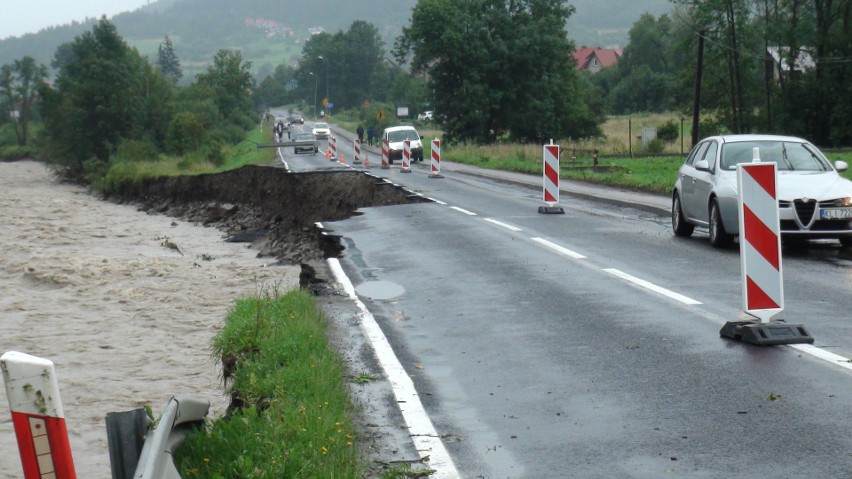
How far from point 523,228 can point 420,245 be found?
2.70 metres

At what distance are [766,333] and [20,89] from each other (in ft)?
553

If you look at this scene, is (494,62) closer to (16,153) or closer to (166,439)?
(166,439)

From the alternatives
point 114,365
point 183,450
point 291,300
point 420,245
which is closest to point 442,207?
point 420,245

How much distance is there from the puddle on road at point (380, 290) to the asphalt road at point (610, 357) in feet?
0.15

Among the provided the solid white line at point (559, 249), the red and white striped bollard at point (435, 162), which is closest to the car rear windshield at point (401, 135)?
the red and white striped bollard at point (435, 162)

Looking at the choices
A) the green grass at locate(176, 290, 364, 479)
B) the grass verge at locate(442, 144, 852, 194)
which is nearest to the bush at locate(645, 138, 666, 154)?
the grass verge at locate(442, 144, 852, 194)

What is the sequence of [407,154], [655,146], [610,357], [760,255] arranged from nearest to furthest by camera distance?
[610,357] → [760,255] → [407,154] → [655,146]

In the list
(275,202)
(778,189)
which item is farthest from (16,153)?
(778,189)

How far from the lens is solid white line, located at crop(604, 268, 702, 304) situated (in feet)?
35.5

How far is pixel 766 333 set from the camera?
858 centimetres

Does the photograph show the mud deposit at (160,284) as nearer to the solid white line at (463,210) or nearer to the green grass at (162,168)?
the solid white line at (463,210)

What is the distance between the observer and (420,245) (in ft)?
55.4

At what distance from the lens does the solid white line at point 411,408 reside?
5.79 metres

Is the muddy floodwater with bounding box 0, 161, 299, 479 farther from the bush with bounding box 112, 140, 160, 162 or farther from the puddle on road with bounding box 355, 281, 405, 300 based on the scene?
the bush with bounding box 112, 140, 160, 162
